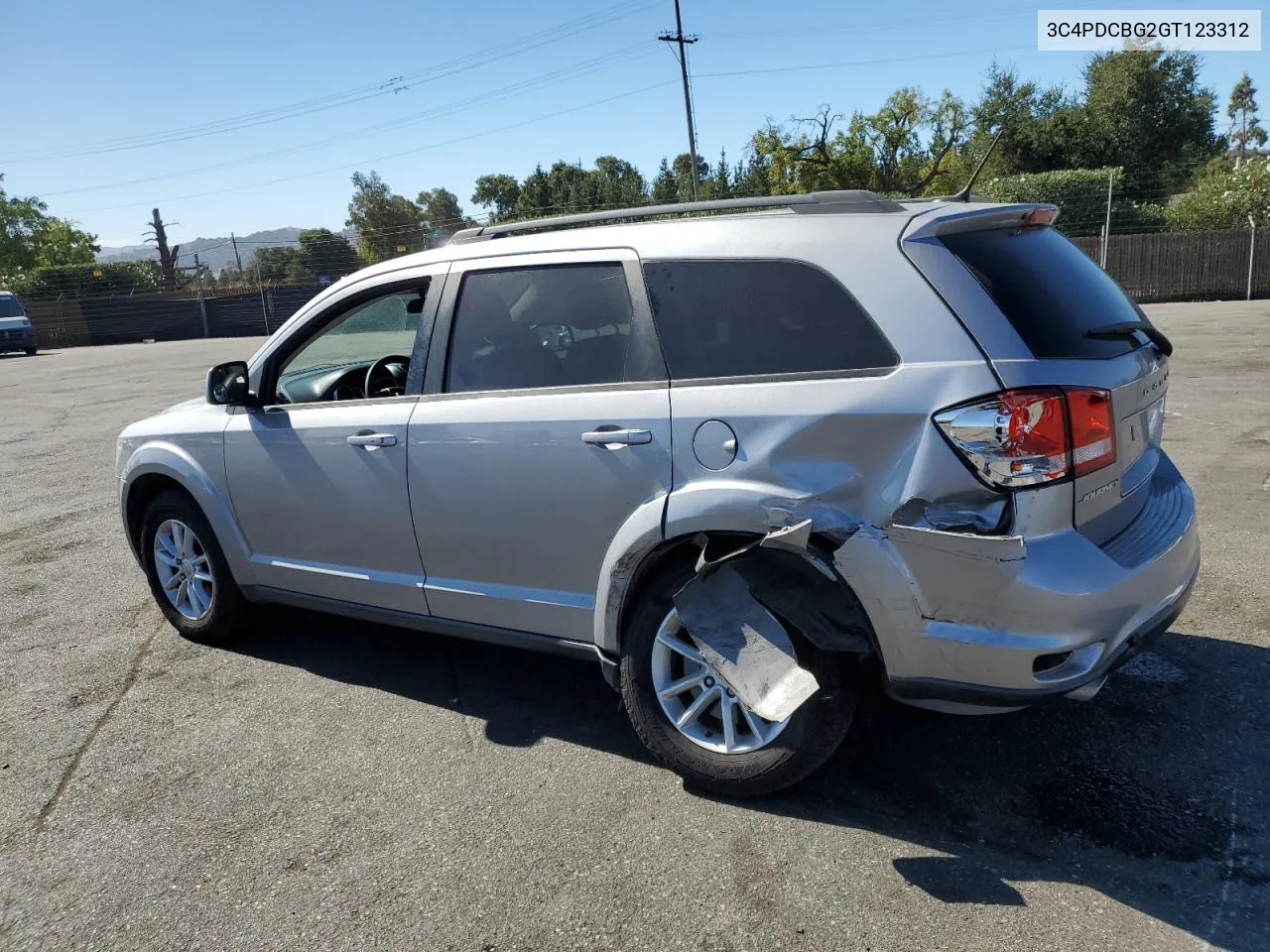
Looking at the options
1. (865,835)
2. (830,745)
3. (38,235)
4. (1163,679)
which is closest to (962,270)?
(830,745)

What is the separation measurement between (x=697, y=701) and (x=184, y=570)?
3.06 metres

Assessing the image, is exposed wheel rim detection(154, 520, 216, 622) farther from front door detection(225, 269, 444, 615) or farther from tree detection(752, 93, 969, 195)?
tree detection(752, 93, 969, 195)

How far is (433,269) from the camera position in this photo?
3.95 metres

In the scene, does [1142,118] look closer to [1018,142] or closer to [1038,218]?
[1018,142]

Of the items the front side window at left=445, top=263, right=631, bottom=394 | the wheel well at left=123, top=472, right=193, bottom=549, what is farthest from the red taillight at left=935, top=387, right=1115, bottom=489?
the wheel well at left=123, top=472, right=193, bottom=549

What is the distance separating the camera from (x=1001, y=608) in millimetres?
2686

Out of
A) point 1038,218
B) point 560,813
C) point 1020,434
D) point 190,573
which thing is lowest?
point 560,813

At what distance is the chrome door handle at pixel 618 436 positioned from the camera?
10.5ft

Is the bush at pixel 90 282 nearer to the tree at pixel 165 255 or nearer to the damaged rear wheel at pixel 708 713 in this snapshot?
the tree at pixel 165 255

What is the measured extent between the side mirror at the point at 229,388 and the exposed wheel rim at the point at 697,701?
2.40 meters

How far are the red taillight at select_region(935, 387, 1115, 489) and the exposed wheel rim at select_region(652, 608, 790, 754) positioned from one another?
107 centimetres

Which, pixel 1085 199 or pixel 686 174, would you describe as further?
pixel 686 174

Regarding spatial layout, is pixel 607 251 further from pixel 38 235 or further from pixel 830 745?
pixel 38 235

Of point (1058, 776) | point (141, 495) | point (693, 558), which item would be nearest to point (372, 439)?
point (693, 558)
